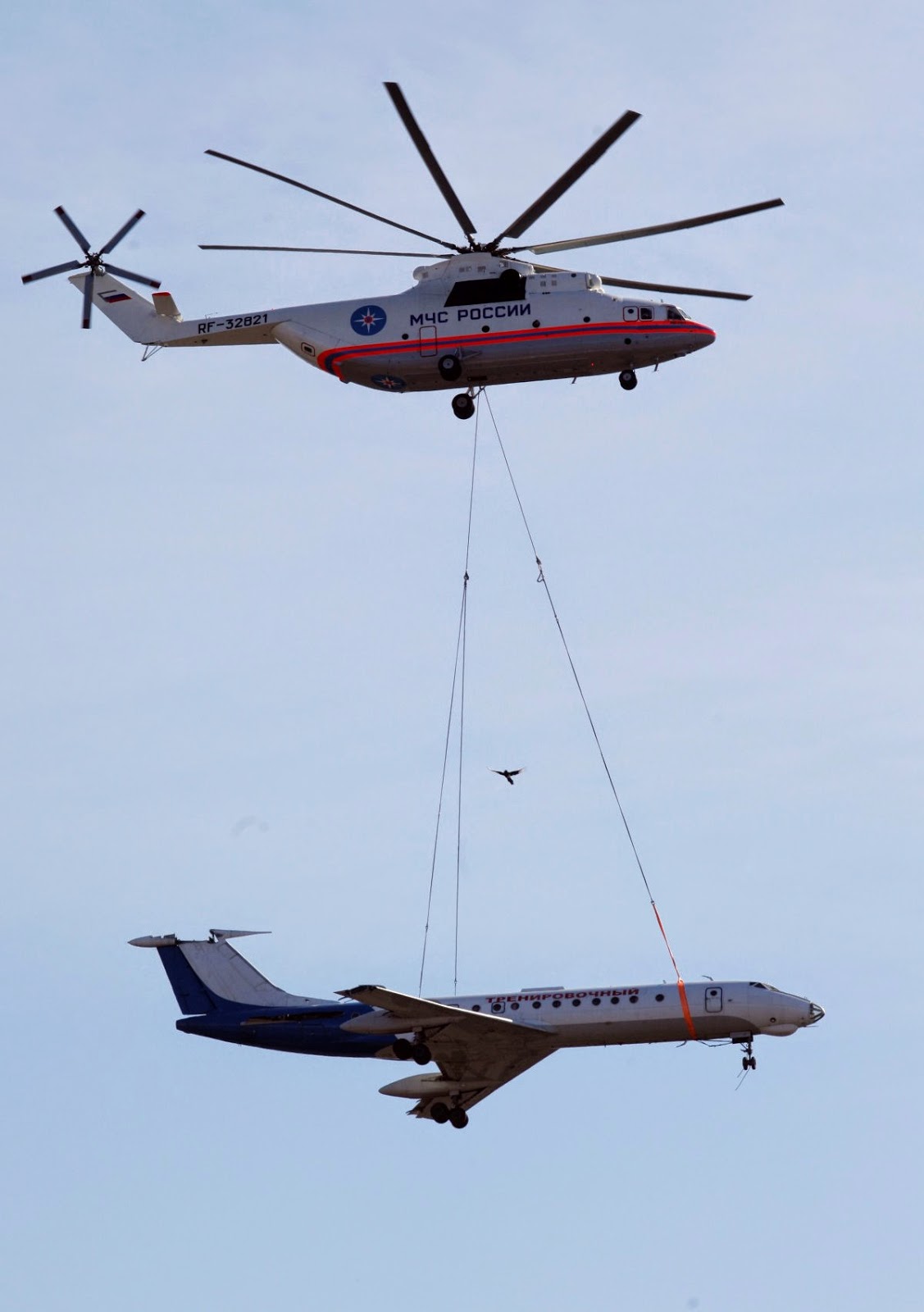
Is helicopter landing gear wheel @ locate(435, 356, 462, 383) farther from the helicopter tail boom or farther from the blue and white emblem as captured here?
the helicopter tail boom

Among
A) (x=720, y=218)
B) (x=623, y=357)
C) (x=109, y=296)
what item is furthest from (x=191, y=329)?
(x=720, y=218)

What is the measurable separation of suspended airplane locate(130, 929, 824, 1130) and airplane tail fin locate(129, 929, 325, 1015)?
0.06 meters

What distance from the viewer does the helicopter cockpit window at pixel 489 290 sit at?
45250mm

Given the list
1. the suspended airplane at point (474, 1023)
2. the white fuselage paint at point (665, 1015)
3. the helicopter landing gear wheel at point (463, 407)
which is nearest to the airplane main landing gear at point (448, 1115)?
the suspended airplane at point (474, 1023)

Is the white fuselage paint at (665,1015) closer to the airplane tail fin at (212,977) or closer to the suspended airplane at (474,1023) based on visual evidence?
the suspended airplane at (474,1023)

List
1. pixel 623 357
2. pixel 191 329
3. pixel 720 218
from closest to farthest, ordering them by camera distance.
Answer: pixel 720 218
pixel 623 357
pixel 191 329

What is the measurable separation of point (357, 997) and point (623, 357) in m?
14.1

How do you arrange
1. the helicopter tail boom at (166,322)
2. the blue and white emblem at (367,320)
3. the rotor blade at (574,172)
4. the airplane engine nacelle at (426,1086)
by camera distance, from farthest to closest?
the airplane engine nacelle at (426,1086) → the helicopter tail boom at (166,322) → the blue and white emblem at (367,320) → the rotor blade at (574,172)

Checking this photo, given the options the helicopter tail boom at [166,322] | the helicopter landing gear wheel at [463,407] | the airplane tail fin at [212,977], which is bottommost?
the airplane tail fin at [212,977]

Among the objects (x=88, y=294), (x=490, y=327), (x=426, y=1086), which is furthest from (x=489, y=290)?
(x=426, y=1086)

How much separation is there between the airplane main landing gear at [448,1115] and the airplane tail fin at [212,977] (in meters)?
4.43

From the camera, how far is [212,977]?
5694cm

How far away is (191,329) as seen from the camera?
161ft

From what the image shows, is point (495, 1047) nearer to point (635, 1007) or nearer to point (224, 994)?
point (635, 1007)
